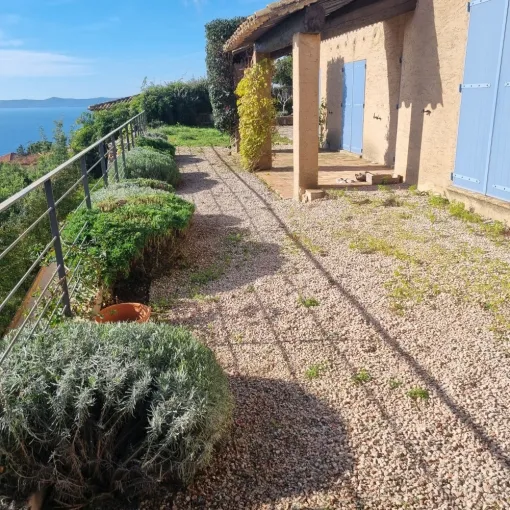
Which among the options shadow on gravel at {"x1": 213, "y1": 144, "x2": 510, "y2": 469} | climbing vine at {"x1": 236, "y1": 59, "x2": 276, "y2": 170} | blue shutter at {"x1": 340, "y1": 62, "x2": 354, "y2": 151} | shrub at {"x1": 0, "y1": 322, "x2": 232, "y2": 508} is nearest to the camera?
shrub at {"x1": 0, "y1": 322, "x2": 232, "y2": 508}

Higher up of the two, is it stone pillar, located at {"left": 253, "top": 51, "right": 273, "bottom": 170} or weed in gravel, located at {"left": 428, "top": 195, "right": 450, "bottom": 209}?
stone pillar, located at {"left": 253, "top": 51, "right": 273, "bottom": 170}

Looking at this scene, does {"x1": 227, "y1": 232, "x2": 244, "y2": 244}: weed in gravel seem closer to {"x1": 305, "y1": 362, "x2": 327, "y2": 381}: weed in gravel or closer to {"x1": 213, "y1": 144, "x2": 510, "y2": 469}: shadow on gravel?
{"x1": 213, "y1": 144, "x2": 510, "y2": 469}: shadow on gravel

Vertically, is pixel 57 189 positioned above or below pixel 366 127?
below

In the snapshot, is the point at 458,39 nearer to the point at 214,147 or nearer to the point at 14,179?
the point at 214,147

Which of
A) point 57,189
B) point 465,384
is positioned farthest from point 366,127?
point 465,384

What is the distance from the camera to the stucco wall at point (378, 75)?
9109 millimetres

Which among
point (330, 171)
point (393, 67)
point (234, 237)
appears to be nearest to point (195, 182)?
point (330, 171)

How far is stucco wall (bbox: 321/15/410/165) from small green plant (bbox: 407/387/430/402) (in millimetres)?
6880

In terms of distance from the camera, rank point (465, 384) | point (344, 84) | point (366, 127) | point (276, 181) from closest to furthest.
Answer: point (465, 384) → point (276, 181) → point (366, 127) → point (344, 84)

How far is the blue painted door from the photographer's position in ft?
35.3

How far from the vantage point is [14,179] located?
14305 millimetres

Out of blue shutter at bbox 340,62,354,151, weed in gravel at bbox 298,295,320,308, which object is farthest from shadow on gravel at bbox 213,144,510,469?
A: blue shutter at bbox 340,62,354,151

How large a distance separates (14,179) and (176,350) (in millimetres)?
14163

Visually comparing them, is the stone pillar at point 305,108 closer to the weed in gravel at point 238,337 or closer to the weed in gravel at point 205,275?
the weed in gravel at point 205,275
